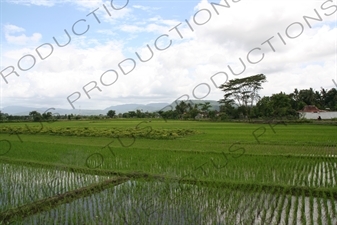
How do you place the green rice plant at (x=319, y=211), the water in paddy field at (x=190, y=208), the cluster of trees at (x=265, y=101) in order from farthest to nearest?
the cluster of trees at (x=265, y=101), the water in paddy field at (x=190, y=208), the green rice plant at (x=319, y=211)

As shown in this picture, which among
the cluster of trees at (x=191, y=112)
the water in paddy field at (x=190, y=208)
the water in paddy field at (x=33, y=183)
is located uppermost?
the cluster of trees at (x=191, y=112)

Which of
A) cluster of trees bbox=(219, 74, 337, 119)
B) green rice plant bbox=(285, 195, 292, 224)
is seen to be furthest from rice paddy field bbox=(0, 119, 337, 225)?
cluster of trees bbox=(219, 74, 337, 119)

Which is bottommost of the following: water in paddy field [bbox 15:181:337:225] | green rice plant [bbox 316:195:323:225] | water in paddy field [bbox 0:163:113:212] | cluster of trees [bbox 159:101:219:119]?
green rice plant [bbox 316:195:323:225]

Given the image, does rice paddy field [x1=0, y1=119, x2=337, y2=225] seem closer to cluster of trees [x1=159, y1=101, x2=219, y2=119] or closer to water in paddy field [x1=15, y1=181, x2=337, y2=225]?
water in paddy field [x1=15, y1=181, x2=337, y2=225]

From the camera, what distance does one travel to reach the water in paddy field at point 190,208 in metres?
4.35

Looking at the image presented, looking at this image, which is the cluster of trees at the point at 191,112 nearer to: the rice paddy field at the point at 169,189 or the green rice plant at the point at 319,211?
the rice paddy field at the point at 169,189

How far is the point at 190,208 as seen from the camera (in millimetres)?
4816

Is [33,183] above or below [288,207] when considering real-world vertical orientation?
above

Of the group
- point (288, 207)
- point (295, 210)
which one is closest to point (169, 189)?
point (288, 207)

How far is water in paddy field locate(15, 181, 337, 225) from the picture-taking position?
4352 millimetres

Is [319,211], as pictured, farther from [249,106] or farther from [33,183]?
[249,106]

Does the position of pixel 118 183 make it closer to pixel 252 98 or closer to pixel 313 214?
pixel 313 214

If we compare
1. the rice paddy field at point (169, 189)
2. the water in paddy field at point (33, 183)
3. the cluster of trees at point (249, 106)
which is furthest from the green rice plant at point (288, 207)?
the cluster of trees at point (249, 106)

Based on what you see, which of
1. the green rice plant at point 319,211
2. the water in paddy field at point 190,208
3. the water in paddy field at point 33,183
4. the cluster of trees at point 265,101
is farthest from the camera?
the cluster of trees at point 265,101
